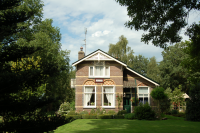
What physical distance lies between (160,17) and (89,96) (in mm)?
15597

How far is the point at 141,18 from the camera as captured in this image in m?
10.8

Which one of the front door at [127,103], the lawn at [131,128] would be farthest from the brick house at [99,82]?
the lawn at [131,128]

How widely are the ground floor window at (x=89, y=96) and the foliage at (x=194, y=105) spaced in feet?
34.5

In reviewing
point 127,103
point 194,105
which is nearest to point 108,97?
point 127,103

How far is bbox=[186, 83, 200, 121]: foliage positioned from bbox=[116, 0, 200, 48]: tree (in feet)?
35.5

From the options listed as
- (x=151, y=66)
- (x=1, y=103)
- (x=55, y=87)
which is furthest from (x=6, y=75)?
(x=151, y=66)

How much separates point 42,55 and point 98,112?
12.7 metres

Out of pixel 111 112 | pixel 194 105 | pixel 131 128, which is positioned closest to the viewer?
pixel 131 128

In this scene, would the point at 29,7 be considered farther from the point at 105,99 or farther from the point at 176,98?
the point at 176,98

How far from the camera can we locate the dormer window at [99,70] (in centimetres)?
2449

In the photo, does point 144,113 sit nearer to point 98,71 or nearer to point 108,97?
point 108,97

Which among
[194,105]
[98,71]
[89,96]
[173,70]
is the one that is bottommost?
[194,105]

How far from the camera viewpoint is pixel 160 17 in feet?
35.4

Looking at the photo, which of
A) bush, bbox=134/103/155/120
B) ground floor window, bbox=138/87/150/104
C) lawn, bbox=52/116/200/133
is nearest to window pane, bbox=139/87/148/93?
ground floor window, bbox=138/87/150/104
